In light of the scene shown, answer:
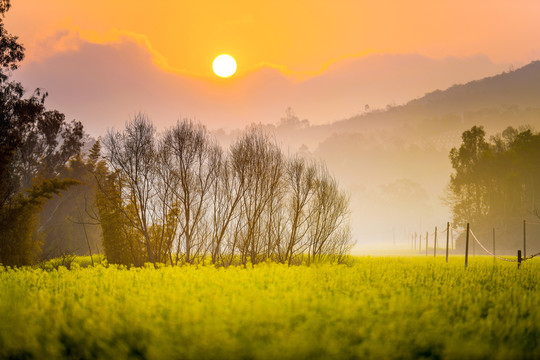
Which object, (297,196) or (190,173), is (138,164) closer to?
(190,173)

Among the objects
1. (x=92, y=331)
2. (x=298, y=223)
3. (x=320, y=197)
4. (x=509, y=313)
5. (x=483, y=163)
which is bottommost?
(x=92, y=331)

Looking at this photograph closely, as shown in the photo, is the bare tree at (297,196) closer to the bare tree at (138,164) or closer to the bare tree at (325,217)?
the bare tree at (325,217)

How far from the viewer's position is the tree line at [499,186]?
58138 millimetres

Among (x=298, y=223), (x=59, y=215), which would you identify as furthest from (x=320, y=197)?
(x=59, y=215)

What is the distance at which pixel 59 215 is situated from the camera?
38.7 m

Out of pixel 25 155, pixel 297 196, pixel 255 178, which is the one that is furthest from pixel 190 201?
pixel 25 155

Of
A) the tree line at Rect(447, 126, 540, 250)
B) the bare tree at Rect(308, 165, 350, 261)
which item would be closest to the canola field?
the bare tree at Rect(308, 165, 350, 261)

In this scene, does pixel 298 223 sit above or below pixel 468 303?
above

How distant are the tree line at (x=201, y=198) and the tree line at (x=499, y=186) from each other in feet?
148

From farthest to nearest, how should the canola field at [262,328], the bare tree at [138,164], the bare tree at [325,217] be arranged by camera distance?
the bare tree at [325,217]
the bare tree at [138,164]
the canola field at [262,328]

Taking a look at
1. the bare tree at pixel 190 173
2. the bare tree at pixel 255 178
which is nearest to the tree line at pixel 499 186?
the bare tree at pixel 255 178

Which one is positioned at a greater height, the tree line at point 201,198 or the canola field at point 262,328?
the tree line at point 201,198

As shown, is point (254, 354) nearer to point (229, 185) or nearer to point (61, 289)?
point (61, 289)

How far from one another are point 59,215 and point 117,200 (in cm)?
2052
